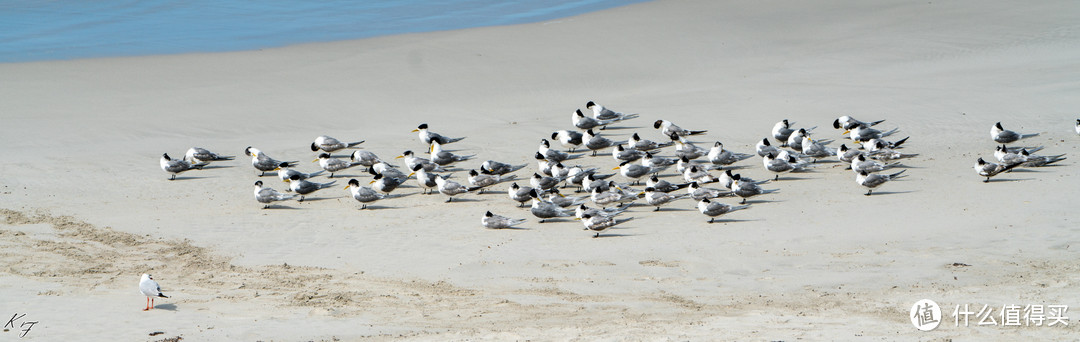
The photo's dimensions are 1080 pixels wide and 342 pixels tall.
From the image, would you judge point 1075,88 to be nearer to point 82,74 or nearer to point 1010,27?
point 1010,27

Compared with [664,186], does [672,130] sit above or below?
above

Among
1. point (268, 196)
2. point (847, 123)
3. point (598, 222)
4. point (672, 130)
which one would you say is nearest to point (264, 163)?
point (268, 196)

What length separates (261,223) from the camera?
14359mm

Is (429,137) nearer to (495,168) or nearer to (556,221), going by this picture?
(495,168)

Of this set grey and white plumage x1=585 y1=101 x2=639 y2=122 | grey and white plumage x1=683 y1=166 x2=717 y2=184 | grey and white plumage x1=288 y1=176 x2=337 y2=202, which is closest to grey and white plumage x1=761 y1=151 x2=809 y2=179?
grey and white plumage x1=683 y1=166 x2=717 y2=184

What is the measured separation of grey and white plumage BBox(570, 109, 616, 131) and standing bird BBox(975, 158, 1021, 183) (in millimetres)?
7157

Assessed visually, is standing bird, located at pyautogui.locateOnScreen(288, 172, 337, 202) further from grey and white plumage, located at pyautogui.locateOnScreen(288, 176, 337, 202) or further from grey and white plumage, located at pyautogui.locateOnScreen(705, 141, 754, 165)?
grey and white plumage, located at pyautogui.locateOnScreen(705, 141, 754, 165)

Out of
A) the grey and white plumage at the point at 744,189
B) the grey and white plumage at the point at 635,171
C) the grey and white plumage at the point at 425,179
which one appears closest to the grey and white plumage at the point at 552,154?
the grey and white plumage at the point at 635,171

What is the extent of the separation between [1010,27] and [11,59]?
1009 inches

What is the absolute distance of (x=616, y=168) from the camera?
57.0ft

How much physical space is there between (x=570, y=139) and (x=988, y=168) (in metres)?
6.96

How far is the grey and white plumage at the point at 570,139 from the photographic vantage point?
61.6 feet

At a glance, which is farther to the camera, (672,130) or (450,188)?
(672,130)

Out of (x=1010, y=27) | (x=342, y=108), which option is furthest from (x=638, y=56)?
(x=1010, y=27)
